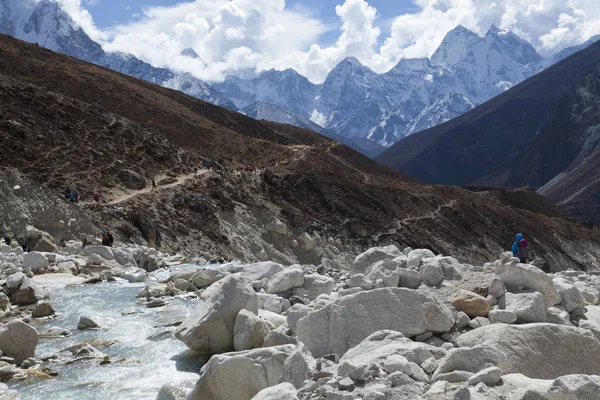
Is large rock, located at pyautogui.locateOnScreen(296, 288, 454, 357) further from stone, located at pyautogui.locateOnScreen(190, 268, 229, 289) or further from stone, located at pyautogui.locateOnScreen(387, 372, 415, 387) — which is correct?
stone, located at pyautogui.locateOnScreen(190, 268, 229, 289)

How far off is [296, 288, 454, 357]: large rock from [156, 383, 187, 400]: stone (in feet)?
8.13

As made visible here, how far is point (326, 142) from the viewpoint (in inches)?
4035

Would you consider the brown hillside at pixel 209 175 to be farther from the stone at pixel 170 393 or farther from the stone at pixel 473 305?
the stone at pixel 473 305

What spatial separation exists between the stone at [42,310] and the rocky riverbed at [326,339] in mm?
43

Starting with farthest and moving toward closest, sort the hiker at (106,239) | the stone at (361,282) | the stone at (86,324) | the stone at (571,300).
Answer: the hiker at (106,239), the stone at (86,324), the stone at (361,282), the stone at (571,300)

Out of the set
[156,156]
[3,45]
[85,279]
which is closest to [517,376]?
[85,279]

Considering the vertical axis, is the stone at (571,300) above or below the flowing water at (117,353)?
above

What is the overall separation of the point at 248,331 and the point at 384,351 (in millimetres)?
4401

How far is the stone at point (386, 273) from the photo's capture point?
13.2 meters

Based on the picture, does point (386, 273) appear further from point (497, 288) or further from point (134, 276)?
point (134, 276)

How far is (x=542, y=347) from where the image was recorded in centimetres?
909

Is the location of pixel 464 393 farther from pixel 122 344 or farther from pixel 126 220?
pixel 126 220

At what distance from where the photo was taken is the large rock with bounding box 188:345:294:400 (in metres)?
9.45

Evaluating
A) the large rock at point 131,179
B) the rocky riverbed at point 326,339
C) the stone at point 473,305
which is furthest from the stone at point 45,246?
the stone at point 473,305
